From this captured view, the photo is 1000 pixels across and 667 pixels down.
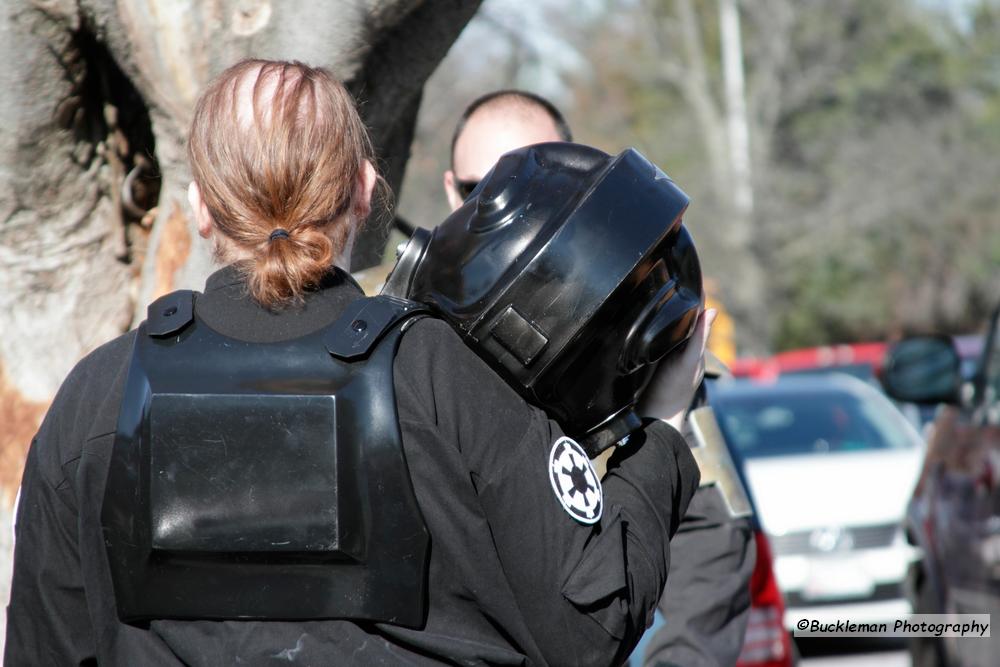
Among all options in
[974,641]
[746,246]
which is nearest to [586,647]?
[974,641]

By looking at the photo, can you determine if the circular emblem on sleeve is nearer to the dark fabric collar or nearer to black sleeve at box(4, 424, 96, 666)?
the dark fabric collar

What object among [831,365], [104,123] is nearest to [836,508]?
[104,123]

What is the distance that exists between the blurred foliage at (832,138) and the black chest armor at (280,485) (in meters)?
23.9

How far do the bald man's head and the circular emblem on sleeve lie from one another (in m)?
1.45

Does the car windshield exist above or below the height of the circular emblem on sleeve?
below

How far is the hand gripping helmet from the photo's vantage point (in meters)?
1.63

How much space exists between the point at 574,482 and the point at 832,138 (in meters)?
29.6

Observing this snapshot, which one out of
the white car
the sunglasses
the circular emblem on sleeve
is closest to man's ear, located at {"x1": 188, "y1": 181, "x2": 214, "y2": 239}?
the circular emblem on sleeve

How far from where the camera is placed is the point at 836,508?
305 inches

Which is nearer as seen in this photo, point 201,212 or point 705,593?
point 201,212

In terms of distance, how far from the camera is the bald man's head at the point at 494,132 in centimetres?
301

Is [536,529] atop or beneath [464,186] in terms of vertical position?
atop

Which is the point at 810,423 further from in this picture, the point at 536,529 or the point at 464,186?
the point at 536,529

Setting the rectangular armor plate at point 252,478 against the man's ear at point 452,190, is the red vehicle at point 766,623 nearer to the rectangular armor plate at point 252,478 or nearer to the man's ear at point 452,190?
Result: the man's ear at point 452,190
